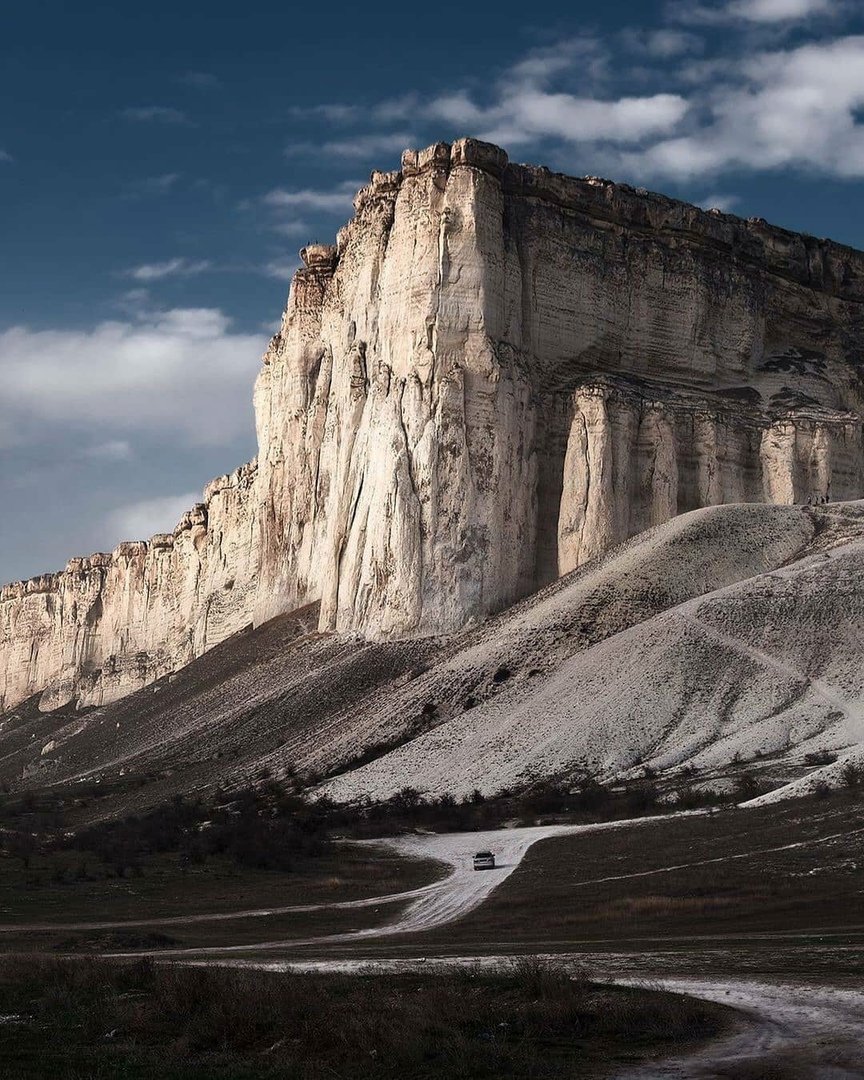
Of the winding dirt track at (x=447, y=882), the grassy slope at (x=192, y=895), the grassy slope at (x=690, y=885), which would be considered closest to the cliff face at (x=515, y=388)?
the winding dirt track at (x=447, y=882)

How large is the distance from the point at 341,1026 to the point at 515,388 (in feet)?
218

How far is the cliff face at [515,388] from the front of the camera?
249ft

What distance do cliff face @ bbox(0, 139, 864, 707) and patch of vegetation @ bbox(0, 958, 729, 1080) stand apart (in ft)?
185

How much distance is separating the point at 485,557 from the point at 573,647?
14.3m

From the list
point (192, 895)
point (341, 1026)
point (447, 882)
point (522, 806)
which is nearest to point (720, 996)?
point (341, 1026)

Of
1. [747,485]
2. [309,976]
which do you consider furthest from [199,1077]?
[747,485]

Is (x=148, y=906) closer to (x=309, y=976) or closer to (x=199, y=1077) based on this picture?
(x=309, y=976)

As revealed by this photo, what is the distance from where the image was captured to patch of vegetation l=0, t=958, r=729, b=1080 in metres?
12.8

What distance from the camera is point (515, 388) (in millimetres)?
78812

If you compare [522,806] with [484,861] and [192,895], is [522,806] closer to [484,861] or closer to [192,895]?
[484,861]

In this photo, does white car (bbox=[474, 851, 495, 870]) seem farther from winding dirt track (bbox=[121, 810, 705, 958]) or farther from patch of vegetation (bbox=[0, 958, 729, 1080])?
patch of vegetation (bbox=[0, 958, 729, 1080])

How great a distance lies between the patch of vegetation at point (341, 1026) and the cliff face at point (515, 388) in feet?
185

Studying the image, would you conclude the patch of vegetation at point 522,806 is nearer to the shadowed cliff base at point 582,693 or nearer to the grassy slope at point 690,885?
the shadowed cliff base at point 582,693

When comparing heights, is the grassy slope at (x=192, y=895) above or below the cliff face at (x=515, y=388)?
below
